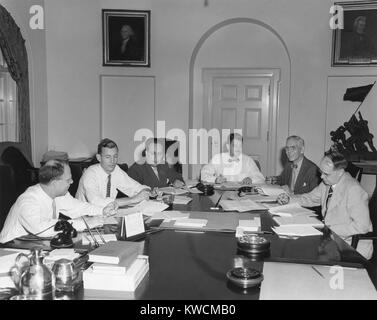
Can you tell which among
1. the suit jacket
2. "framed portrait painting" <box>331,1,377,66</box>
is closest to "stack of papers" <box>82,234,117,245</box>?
the suit jacket

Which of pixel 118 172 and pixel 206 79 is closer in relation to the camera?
pixel 118 172

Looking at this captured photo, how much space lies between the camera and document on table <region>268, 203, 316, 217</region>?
2.82 meters

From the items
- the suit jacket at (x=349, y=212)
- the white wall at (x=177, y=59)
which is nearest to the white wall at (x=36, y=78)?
the white wall at (x=177, y=59)

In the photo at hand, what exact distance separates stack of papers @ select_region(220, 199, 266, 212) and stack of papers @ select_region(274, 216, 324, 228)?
1.02ft

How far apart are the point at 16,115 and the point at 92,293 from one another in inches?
172

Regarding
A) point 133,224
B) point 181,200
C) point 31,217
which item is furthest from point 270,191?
point 31,217

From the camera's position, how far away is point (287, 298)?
150 cm

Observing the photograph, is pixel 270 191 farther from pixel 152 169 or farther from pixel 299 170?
pixel 152 169

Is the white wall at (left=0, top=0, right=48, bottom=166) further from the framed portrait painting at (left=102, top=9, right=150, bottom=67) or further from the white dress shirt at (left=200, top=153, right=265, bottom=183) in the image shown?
the white dress shirt at (left=200, top=153, right=265, bottom=183)

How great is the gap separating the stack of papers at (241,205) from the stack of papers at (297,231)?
509 millimetres
